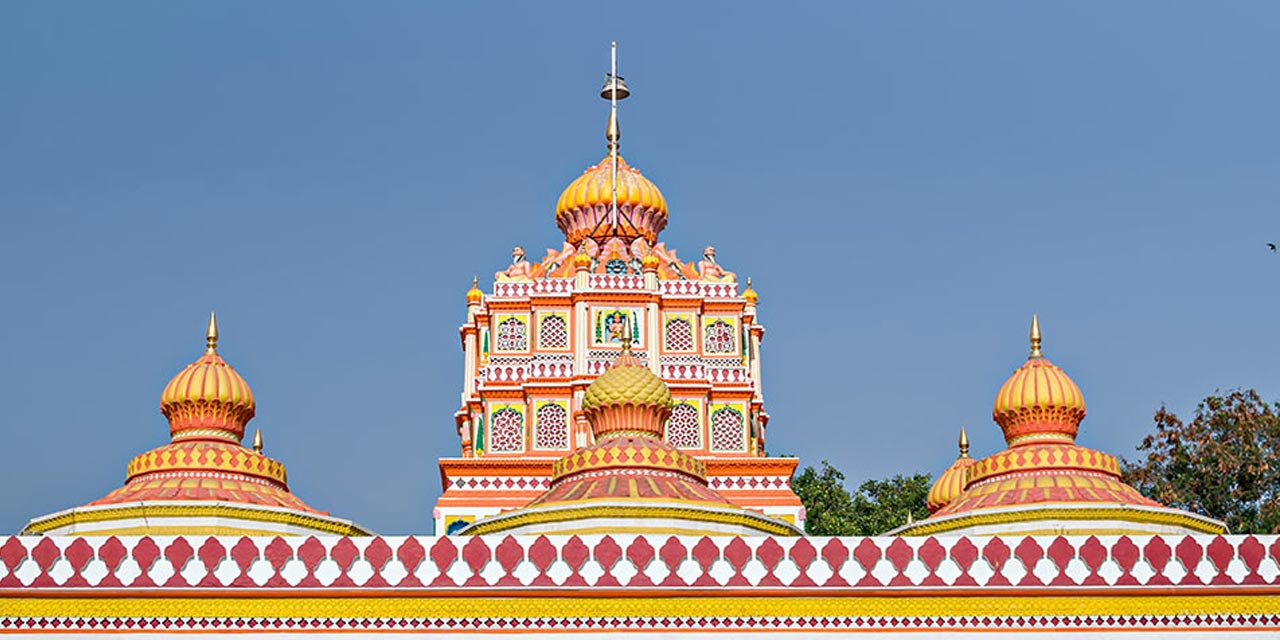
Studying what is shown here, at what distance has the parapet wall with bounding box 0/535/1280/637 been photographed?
19672 millimetres

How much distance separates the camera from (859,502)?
177 feet

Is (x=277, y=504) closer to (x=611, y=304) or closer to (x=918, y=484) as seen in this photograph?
(x=611, y=304)

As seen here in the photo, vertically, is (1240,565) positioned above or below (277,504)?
below

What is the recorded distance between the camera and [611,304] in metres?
38.3

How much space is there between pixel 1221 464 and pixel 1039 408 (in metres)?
17.1

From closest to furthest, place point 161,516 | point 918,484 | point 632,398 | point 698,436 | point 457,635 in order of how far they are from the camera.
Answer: point 457,635, point 161,516, point 632,398, point 698,436, point 918,484

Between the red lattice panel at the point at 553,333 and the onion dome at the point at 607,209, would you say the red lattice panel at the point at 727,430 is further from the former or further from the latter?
the onion dome at the point at 607,209

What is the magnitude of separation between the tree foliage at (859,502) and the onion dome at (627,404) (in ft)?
88.2

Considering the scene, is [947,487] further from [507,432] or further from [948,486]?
[507,432]

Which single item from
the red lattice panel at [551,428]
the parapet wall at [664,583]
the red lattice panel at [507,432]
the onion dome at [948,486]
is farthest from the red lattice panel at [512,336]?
the parapet wall at [664,583]

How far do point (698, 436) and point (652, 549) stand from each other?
54.4 ft

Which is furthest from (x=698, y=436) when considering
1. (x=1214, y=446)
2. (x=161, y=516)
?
(x=161, y=516)

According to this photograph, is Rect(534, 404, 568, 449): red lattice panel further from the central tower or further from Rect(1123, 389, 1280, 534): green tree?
Rect(1123, 389, 1280, 534): green tree

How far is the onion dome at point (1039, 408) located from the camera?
2498 centimetres
